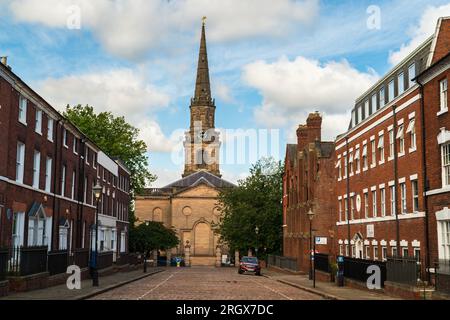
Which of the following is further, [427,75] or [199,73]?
[199,73]

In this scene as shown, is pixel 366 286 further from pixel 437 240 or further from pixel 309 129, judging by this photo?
pixel 309 129

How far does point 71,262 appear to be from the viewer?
3656cm

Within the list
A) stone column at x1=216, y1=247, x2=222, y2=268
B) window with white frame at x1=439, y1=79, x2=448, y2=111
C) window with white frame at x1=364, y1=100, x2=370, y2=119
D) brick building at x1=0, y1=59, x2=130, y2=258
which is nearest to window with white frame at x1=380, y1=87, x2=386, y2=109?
window with white frame at x1=364, y1=100, x2=370, y2=119

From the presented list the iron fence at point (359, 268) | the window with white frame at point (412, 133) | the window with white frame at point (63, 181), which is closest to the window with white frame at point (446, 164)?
the window with white frame at point (412, 133)

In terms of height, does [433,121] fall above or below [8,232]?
above

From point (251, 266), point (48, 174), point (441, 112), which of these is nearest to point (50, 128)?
point (48, 174)

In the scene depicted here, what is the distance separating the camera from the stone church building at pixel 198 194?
360 ft

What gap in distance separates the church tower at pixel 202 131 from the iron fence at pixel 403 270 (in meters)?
101

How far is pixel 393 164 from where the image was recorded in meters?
32.1

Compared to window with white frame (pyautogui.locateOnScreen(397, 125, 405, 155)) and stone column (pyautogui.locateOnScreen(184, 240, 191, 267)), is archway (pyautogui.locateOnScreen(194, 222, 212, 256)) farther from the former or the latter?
window with white frame (pyautogui.locateOnScreen(397, 125, 405, 155))

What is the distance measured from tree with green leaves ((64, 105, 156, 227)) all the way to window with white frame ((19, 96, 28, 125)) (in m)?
31.1

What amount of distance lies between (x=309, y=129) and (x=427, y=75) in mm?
25200
